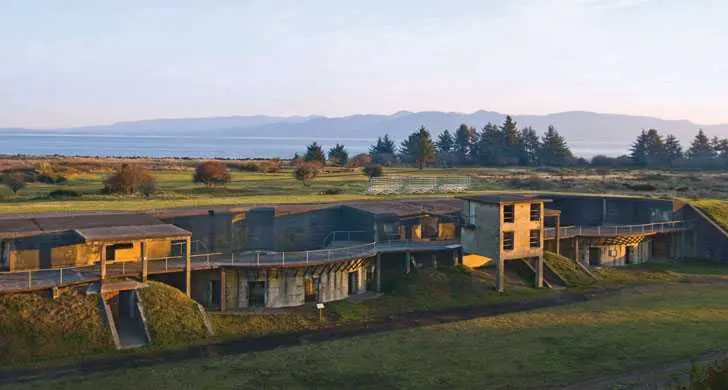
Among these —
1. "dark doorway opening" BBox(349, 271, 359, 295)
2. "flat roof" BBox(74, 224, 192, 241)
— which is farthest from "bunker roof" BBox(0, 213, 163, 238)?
"dark doorway opening" BBox(349, 271, 359, 295)

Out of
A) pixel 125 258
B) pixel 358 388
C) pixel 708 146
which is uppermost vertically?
pixel 708 146

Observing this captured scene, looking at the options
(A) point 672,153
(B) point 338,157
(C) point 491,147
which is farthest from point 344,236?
(A) point 672,153

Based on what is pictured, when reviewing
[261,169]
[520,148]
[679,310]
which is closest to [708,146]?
[520,148]

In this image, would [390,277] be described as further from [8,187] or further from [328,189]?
[8,187]

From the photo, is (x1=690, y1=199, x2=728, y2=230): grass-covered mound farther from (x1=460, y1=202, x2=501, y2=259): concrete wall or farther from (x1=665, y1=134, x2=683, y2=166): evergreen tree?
(x1=665, y1=134, x2=683, y2=166): evergreen tree

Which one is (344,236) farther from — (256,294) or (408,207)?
(256,294)
